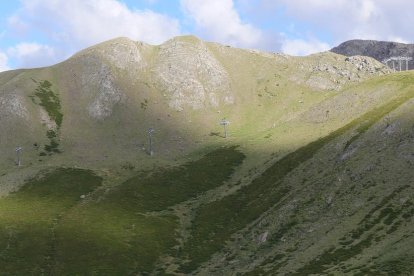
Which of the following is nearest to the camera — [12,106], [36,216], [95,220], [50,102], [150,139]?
[95,220]

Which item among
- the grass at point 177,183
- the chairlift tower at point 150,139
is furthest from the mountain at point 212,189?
the chairlift tower at point 150,139

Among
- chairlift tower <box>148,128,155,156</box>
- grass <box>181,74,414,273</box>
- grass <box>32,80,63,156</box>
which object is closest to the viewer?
grass <box>181,74,414,273</box>

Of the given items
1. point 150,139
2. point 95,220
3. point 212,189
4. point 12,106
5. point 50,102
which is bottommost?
point 95,220

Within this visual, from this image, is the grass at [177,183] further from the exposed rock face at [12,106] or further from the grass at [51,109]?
the exposed rock face at [12,106]

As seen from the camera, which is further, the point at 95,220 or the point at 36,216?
the point at 36,216

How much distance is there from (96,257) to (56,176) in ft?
172

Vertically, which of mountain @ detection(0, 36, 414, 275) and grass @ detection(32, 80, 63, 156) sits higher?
grass @ detection(32, 80, 63, 156)

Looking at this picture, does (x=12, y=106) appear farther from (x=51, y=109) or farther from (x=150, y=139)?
(x=150, y=139)

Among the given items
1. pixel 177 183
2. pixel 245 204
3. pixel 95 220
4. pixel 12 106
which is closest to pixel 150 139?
pixel 177 183

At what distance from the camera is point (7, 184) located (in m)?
128

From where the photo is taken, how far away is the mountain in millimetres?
70938

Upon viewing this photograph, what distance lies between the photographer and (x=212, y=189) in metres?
122

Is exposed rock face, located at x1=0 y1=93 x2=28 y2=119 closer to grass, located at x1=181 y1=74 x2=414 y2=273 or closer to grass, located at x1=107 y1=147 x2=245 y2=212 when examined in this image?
grass, located at x1=107 y1=147 x2=245 y2=212

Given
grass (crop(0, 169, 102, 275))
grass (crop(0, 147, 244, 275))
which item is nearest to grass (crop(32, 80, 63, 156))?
grass (crop(0, 169, 102, 275))
